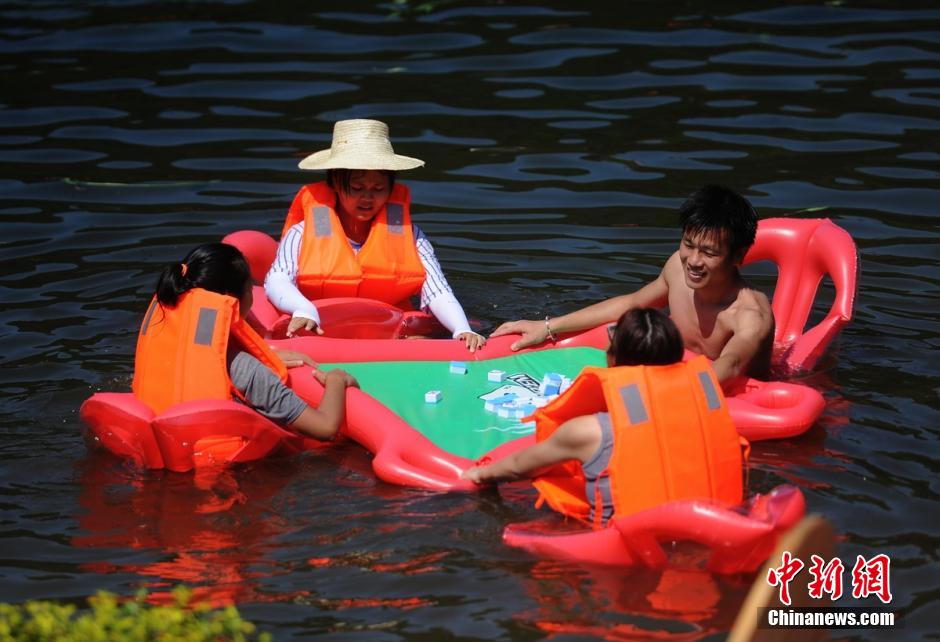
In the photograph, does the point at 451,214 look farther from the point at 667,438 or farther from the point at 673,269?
the point at 667,438

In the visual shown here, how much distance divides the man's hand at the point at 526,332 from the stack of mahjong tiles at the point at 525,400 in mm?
426

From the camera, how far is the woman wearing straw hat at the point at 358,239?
6.74m

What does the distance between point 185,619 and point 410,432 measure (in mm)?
1912

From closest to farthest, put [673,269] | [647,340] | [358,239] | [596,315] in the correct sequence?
[647,340]
[673,269]
[596,315]
[358,239]

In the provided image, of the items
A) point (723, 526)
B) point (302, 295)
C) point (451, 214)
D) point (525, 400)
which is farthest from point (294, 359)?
point (451, 214)

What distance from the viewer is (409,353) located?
630 centimetres

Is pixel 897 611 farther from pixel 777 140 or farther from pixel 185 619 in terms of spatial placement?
pixel 777 140

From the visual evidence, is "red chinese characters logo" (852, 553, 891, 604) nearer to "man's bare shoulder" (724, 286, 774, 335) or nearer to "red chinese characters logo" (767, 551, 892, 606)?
"red chinese characters logo" (767, 551, 892, 606)

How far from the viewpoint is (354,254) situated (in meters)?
6.87

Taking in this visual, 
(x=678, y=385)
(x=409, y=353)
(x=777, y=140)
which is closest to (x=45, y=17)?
(x=777, y=140)

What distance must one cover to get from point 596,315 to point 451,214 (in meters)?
2.55

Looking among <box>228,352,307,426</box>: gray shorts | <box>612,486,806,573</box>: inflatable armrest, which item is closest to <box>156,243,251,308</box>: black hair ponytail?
<box>228,352,307,426</box>: gray shorts

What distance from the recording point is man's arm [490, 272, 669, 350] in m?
Result: 6.46

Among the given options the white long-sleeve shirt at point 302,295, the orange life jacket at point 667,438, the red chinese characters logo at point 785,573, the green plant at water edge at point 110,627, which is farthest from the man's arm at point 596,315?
the green plant at water edge at point 110,627
